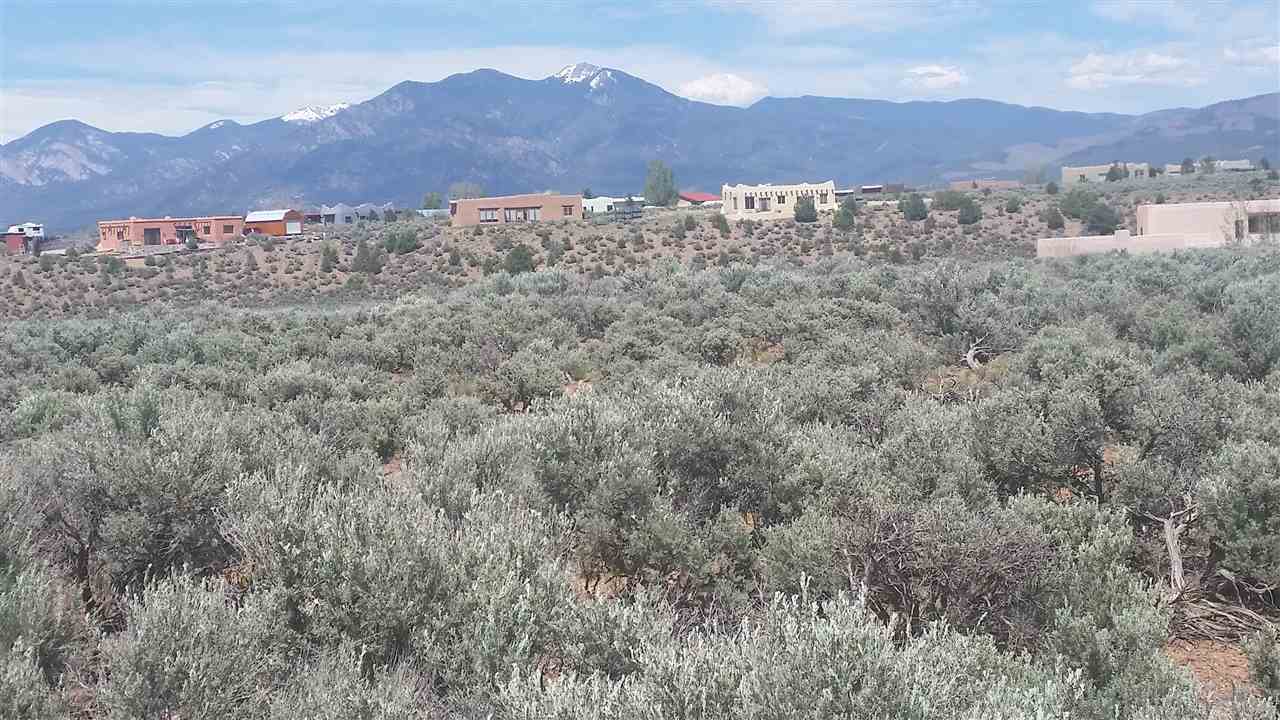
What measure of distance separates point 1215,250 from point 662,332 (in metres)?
25.9

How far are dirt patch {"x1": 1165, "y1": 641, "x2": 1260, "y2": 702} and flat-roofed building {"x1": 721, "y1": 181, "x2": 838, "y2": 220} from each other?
2639 inches

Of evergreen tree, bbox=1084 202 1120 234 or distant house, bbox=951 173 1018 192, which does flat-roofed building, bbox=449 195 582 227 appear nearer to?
evergreen tree, bbox=1084 202 1120 234

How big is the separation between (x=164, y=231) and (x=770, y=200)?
50.8 metres

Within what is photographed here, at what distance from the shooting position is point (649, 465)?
816 cm

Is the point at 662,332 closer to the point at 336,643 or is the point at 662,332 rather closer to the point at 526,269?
the point at 336,643

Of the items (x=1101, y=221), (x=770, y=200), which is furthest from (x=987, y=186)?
(x=1101, y=221)

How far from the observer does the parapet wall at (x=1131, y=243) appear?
144 ft

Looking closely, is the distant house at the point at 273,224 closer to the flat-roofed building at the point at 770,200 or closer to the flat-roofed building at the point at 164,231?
the flat-roofed building at the point at 164,231

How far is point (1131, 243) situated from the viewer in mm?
44344

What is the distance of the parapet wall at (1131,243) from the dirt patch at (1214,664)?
39.3 m

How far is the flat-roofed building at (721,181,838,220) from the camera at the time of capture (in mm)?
75794

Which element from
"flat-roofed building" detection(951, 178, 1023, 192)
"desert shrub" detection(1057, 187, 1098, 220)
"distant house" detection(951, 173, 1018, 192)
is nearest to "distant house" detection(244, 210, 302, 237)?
"desert shrub" detection(1057, 187, 1098, 220)

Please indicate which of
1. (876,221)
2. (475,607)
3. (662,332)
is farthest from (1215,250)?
(475,607)

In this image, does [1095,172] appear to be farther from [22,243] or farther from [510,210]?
[22,243]
